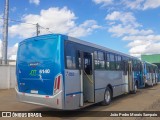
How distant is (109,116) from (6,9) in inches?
770

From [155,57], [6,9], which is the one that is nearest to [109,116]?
[6,9]

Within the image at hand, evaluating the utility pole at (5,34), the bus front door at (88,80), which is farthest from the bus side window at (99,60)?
the utility pole at (5,34)

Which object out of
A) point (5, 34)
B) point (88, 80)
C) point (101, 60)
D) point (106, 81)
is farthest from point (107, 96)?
point (5, 34)

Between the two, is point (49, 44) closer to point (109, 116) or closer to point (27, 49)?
point (27, 49)

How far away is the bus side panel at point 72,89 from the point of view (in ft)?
30.7

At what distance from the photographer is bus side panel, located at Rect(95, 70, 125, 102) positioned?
1204cm

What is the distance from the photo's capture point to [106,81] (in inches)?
522

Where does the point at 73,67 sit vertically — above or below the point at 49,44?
below

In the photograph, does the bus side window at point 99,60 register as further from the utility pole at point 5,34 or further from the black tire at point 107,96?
the utility pole at point 5,34

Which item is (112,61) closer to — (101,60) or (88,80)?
(101,60)

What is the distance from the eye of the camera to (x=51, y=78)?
9266 mm

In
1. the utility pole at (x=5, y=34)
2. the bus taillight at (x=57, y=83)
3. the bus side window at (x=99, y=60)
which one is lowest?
the bus taillight at (x=57, y=83)

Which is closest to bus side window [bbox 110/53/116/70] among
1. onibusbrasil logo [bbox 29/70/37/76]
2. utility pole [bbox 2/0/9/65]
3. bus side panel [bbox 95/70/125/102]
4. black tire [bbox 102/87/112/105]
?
bus side panel [bbox 95/70/125/102]

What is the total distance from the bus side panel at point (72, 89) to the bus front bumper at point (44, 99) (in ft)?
1.11
